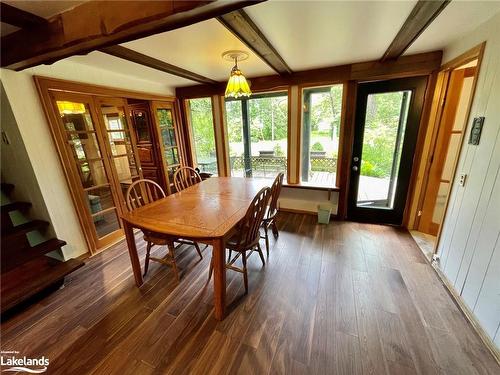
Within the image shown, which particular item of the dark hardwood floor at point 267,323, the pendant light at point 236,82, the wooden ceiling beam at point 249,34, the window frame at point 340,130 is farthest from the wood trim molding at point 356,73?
the dark hardwood floor at point 267,323

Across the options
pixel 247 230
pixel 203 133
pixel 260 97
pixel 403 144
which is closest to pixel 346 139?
pixel 403 144

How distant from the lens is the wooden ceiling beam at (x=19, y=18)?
3.88 ft

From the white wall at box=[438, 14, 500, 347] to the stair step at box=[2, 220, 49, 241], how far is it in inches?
153

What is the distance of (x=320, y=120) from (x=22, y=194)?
3814 mm

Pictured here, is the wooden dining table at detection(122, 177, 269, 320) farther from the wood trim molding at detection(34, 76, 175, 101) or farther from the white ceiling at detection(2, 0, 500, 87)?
the wood trim molding at detection(34, 76, 175, 101)

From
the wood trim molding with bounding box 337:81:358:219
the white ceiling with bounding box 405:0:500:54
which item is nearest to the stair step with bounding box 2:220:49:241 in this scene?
the wood trim molding with bounding box 337:81:358:219

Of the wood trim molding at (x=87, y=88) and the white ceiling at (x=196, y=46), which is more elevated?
the white ceiling at (x=196, y=46)

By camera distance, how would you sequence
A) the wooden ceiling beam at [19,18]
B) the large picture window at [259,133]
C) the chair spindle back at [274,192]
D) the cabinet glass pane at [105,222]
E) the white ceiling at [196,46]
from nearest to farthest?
the wooden ceiling beam at [19,18]
the white ceiling at [196,46]
the chair spindle back at [274,192]
the cabinet glass pane at [105,222]
the large picture window at [259,133]

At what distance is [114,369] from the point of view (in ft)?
4.24

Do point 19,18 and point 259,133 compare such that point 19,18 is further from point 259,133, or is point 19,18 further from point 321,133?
point 321,133

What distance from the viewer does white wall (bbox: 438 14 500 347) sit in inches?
53.6

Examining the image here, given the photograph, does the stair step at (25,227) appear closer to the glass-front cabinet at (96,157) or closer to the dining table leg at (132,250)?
the glass-front cabinet at (96,157)

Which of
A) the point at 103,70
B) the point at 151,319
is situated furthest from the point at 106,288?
the point at 103,70

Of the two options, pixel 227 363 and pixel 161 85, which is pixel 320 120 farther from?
pixel 227 363
